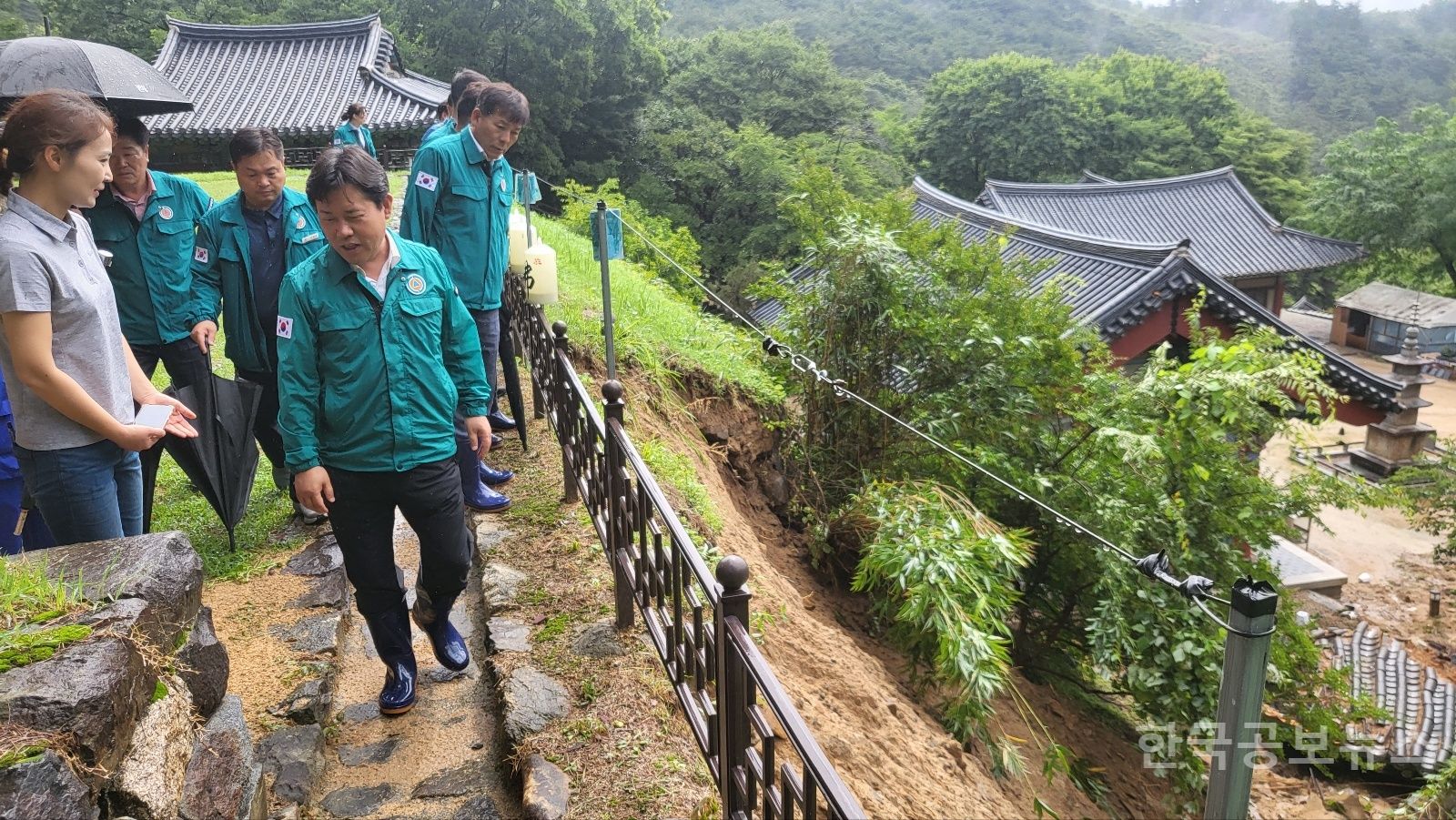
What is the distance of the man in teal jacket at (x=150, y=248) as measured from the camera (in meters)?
3.91

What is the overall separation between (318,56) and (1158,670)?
23.6m

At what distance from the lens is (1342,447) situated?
2388 cm

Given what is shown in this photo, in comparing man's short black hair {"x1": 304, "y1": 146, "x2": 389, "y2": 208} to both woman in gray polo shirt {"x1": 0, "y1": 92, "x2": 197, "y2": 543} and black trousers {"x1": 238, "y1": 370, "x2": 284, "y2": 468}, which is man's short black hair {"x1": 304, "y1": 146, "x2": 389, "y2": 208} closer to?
woman in gray polo shirt {"x1": 0, "y1": 92, "x2": 197, "y2": 543}

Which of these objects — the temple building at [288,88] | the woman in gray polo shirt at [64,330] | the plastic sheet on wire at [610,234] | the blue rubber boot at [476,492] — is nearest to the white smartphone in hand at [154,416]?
the woman in gray polo shirt at [64,330]

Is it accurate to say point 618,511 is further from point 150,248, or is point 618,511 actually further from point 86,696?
point 150,248

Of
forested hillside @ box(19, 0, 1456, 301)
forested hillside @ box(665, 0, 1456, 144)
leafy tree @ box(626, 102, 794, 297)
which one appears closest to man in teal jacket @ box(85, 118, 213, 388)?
forested hillside @ box(19, 0, 1456, 301)

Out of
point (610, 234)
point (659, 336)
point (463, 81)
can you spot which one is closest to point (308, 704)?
point (610, 234)

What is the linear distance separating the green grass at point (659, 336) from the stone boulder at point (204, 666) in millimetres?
5095

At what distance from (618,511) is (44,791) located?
231 centimetres

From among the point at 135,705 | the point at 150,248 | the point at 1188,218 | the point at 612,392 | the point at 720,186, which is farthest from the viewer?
the point at 1188,218

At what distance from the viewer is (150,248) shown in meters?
4.06

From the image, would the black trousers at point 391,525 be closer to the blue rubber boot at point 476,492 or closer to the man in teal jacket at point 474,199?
the man in teal jacket at point 474,199

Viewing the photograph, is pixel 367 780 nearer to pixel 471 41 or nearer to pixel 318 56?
pixel 318 56

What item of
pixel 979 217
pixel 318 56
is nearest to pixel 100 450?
pixel 979 217
